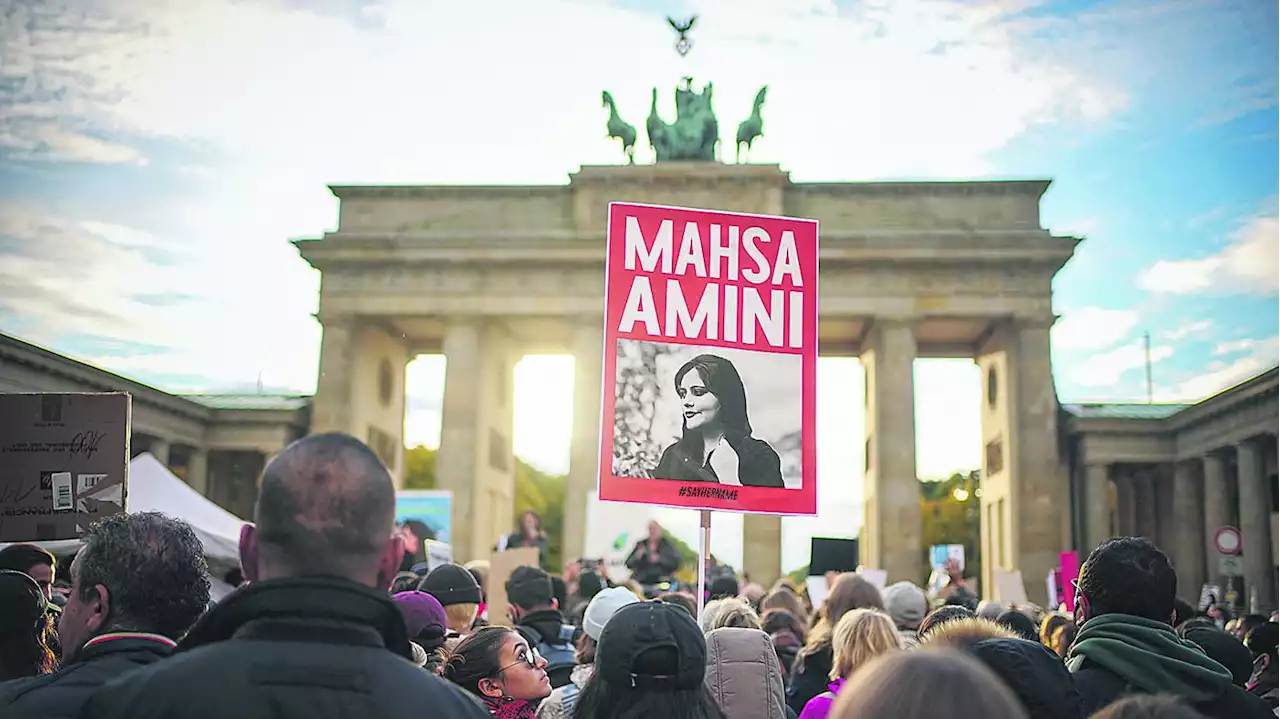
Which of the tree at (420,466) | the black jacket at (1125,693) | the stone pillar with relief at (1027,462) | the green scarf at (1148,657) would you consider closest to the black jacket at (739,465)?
the green scarf at (1148,657)

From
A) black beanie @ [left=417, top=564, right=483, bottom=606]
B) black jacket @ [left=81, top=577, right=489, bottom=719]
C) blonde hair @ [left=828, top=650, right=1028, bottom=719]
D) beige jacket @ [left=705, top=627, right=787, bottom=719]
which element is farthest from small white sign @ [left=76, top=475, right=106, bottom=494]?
blonde hair @ [left=828, top=650, right=1028, bottom=719]

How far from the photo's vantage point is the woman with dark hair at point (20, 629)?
5516 mm

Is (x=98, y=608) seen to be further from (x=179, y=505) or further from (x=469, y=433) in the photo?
(x=469, y=433)

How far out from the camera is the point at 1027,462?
4759cm

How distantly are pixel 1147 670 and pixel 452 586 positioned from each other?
4.65 meters

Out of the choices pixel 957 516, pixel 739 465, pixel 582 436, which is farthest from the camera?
pixel 957 516

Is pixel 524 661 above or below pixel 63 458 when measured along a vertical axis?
below

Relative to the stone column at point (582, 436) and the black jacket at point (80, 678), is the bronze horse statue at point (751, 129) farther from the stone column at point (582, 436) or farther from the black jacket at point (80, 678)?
the black jacket at point (80, 678)

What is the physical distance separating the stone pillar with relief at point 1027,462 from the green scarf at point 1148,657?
42.4 m

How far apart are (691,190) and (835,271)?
6033mm

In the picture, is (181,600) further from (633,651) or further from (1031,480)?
(1031,480)

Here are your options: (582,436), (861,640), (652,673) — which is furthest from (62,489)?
(582,436)

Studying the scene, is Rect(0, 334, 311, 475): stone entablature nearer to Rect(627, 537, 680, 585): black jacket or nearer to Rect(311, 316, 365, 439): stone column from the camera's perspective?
Rect(311, 316, 365, 439): stone column

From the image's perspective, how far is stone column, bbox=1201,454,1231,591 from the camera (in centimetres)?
4538
